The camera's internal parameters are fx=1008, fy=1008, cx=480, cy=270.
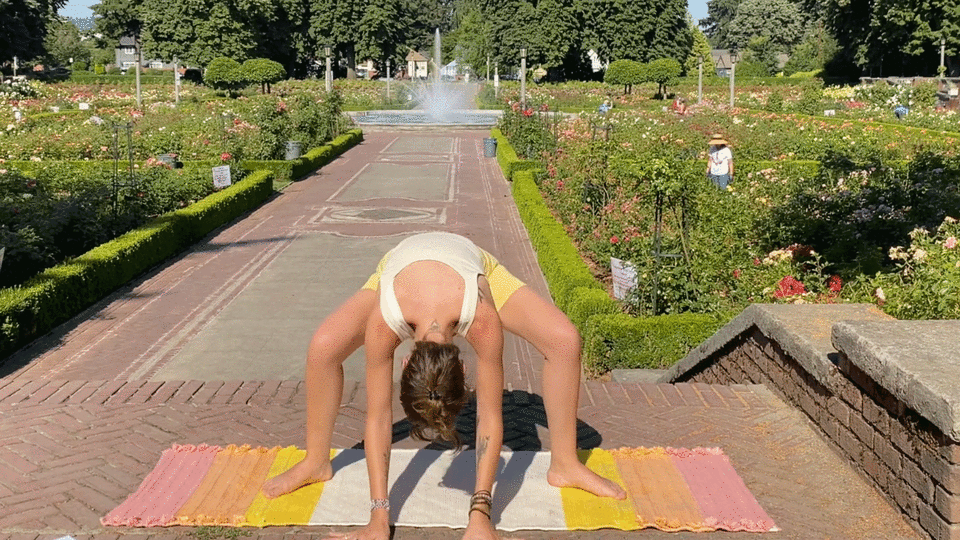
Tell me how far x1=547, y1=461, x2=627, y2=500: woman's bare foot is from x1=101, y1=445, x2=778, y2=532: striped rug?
0.03 meters

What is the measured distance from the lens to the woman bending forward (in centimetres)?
327

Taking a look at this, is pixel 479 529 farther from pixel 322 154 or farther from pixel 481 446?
pixel 322 154

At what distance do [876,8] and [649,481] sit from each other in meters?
48.5

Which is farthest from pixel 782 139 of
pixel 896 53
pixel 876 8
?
pixel 896 53

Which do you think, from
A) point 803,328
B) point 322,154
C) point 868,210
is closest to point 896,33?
point 322,154

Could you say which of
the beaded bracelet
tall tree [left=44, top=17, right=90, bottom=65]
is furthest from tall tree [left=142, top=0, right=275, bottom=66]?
the beaded bracelet

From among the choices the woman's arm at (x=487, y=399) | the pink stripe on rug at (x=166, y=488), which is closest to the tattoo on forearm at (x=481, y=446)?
the woman's arm at (x=487, y=399)

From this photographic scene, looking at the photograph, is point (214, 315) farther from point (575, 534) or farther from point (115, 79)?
point (115, 79)

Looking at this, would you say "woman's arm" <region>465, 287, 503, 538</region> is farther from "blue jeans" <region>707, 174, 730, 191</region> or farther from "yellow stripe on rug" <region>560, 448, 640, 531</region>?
"blue jeans" <region>707, 174, 730, 191</region>

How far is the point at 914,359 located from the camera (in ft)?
13.0

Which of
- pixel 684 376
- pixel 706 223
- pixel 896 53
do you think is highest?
pixel 896 53

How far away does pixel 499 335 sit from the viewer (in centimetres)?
365

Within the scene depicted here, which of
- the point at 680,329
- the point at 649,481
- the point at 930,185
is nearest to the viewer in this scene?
the point at 649,481

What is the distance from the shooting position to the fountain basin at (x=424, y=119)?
3853cm
